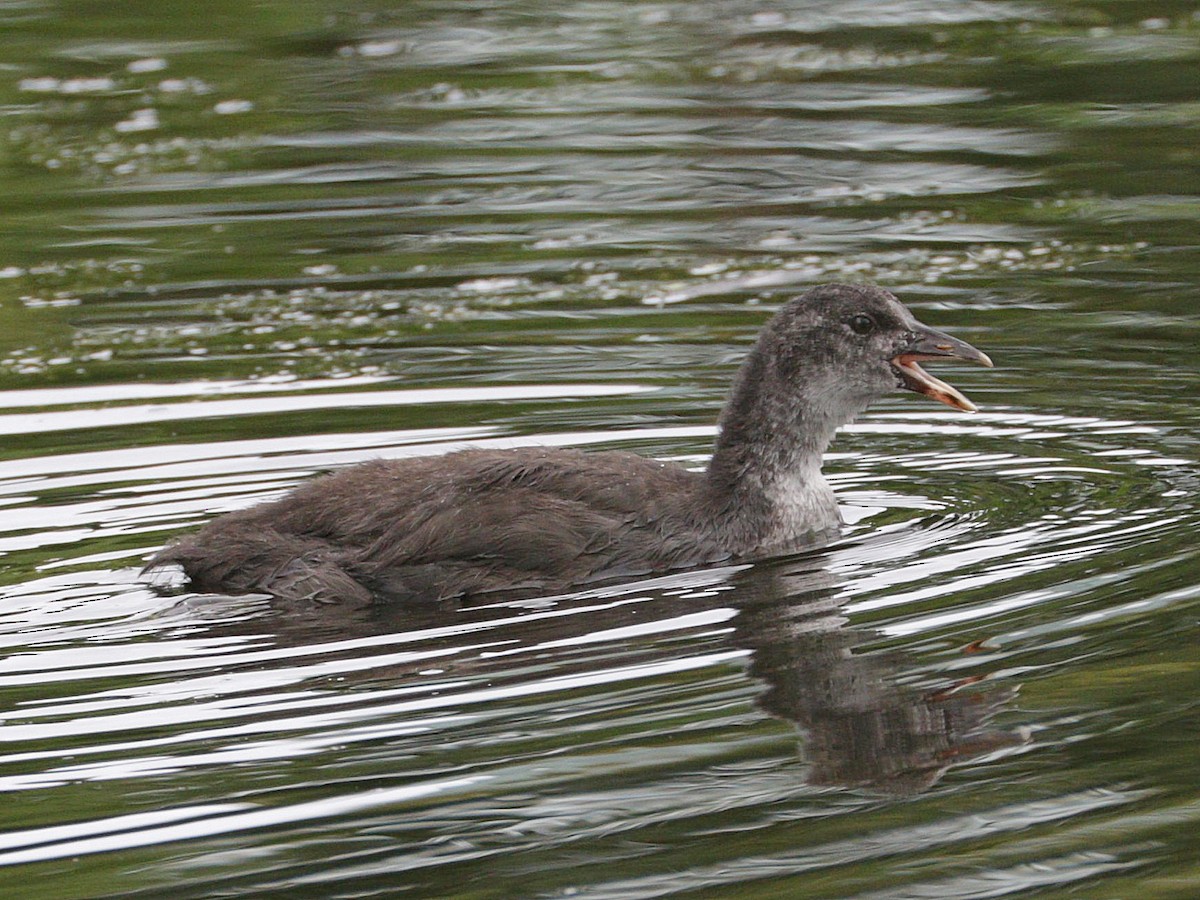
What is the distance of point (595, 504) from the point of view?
24.8 ft

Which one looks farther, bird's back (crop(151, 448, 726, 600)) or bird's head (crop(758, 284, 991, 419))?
bird's head (crop(758, 284, 991, 419))

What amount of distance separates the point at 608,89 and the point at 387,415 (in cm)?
652

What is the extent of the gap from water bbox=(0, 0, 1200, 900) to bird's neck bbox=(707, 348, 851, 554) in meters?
0.28

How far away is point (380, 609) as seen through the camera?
726 cm

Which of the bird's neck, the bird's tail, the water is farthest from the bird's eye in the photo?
the bird's tail

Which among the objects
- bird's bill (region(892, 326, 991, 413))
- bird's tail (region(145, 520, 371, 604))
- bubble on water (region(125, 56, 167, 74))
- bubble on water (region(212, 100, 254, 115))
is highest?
bubble on water (region(125, 56, 167, 74))

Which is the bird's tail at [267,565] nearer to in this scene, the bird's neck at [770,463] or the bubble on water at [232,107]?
the bird's neck at [770,463]

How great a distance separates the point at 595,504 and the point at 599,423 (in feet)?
5.76

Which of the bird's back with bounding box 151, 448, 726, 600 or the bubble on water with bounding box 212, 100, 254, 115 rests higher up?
the bubble on water with bounding box 212, 100, 254, 115

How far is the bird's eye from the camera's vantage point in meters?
8.12

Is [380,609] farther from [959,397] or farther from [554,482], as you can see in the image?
[959,397]

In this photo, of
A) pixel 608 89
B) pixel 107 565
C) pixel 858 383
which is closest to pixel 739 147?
pixel 608 89

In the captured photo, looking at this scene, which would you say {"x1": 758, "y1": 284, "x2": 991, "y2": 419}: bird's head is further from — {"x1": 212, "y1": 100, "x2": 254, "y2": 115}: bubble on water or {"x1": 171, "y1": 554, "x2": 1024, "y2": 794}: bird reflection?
{"x1": 212, "y1": 100, "x2": 254, "y2": 115}: bubble on water

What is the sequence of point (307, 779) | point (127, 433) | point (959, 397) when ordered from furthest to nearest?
point (127, 433)
point (959, 397)
point (307, 779)
